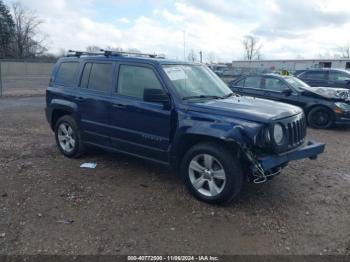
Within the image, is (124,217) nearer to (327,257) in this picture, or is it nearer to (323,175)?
(327,257)

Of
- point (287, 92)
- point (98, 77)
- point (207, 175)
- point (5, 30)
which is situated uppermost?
point (5, 30)

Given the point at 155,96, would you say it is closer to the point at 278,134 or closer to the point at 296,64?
the point at 278,134

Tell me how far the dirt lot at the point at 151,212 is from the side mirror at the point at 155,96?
4.13ft

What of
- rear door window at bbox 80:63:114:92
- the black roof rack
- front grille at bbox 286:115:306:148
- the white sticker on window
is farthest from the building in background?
front grille at bbox 286:115:306:148

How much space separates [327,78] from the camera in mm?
15828

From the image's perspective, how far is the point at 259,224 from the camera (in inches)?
157

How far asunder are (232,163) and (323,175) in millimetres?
2348

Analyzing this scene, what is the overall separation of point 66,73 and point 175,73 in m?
2.35

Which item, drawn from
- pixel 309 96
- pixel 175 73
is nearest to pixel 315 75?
pixel 309 96

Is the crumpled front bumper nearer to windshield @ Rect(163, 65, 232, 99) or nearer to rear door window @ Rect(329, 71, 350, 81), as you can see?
windshield @ Rect(163, 65, 232, 99)

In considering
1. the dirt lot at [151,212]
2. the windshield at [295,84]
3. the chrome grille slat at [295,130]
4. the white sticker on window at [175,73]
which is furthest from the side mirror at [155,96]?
the windshield at [295,84]

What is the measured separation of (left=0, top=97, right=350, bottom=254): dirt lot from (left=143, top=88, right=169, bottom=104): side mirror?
1.26 metres

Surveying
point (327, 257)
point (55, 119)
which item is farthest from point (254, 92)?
point (327, 257)

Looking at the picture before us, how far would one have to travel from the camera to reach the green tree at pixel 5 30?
67812 mm
